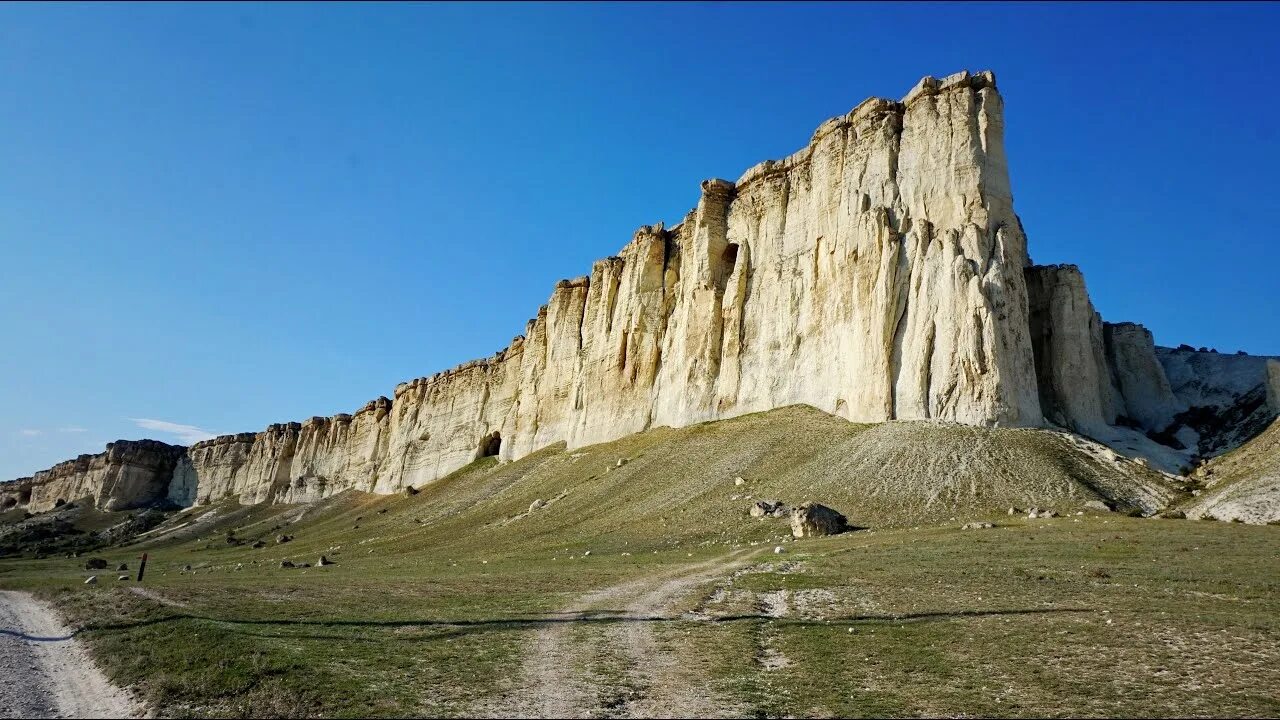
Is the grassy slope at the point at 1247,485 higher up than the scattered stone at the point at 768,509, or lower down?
higher up

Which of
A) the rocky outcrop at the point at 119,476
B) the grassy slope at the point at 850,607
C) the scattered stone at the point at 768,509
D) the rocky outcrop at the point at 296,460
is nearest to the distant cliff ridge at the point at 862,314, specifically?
the grassy slope at the point at 850,607

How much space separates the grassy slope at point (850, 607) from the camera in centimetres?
1020

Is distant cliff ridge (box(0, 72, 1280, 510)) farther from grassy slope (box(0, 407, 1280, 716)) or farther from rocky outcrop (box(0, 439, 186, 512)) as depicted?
rocky outcrop (box(0, 439, 186, 512))

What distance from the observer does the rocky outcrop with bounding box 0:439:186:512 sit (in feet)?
431

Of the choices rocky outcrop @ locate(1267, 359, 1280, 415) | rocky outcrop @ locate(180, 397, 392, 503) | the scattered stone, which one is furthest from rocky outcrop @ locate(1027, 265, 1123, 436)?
rocky outcrop @ locate(180, 397, 392, 503)

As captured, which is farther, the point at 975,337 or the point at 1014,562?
the point at 975,337

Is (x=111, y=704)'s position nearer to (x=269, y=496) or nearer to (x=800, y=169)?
(x=800, y=169)

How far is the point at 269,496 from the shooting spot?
11556cm

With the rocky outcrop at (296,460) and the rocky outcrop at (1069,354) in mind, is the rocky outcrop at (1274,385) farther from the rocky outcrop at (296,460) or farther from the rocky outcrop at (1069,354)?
the rocky outcrop at (296,460)

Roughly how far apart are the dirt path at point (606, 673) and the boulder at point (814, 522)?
577 inches

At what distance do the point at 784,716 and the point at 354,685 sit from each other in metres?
5.78

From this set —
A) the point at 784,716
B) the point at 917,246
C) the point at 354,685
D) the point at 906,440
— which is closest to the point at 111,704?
the point at 354,685

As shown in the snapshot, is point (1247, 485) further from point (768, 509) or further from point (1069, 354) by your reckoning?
point (768, 509)

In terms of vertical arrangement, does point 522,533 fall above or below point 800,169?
below
